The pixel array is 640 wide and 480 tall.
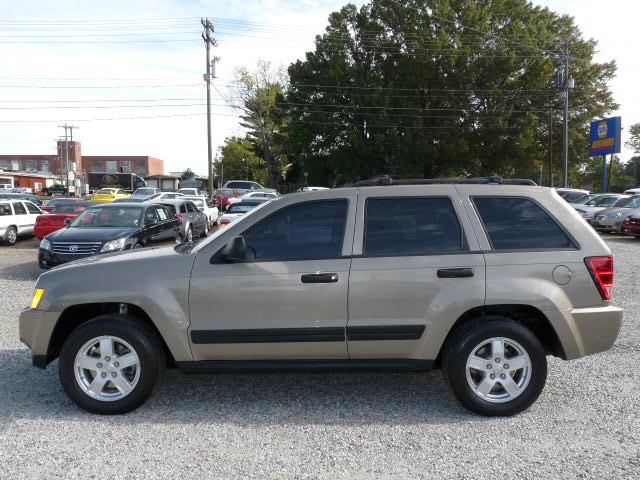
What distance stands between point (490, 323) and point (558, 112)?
141ft

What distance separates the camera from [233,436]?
12.5 feet

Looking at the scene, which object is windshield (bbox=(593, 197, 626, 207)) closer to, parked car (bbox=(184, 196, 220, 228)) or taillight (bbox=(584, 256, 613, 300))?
parked car (bbox=(184, 196, 220, 228))

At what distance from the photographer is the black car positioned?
33.4 feet

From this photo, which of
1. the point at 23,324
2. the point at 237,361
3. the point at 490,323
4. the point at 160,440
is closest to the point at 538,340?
the point at 490,323

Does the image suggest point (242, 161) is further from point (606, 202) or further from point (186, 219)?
point (186, 219)

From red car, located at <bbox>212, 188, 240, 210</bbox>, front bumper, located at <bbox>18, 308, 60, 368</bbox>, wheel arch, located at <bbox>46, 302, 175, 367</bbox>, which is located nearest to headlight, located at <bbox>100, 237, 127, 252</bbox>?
wheel arch, located at <bbox>46, 302, 175, 367</bbox>

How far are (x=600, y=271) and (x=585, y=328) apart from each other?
1.48ft

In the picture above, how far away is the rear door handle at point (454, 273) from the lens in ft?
13.3

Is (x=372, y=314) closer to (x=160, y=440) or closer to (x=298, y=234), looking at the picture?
(x=298, y=234)

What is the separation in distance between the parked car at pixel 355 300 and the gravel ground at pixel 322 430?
31cm

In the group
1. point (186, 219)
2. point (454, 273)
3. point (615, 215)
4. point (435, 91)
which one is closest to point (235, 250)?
point (454, 273)

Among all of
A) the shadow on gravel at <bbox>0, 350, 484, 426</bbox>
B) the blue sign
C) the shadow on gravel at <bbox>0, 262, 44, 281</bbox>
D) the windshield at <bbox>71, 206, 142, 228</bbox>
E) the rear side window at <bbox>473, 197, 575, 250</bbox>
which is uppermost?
the blue sign

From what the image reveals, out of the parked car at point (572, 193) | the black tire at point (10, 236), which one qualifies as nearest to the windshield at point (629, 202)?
the parked car at point (572, 193)

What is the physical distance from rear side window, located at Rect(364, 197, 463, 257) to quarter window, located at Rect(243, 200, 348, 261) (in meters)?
0.24
